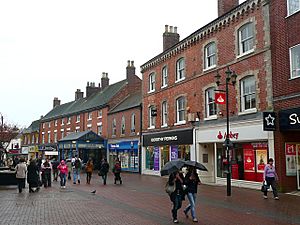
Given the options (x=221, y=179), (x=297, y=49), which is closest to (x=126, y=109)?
(x=221, y=179)

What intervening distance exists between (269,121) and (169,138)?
37.4 feet

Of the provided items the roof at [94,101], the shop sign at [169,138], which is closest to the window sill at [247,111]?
the shop sign at [169,138]

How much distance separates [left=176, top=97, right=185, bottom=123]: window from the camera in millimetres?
26578

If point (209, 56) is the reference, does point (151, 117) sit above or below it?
below

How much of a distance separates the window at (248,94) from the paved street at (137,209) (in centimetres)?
511

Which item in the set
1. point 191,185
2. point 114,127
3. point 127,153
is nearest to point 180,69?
point 127,153

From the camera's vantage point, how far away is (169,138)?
27.9m

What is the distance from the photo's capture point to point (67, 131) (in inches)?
2066

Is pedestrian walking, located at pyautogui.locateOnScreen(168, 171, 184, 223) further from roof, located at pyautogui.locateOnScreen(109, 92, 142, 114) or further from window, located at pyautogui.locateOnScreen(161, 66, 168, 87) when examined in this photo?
roof, located at pyautogui.locateOnScreen(109, 92, 142, 114)

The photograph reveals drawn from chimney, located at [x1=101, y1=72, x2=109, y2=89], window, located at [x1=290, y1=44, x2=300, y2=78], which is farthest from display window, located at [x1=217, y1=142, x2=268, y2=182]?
chimney, located at [x1=101, y1=72, x2=109, y2=89]

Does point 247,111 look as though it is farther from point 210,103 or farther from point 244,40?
point 244,40

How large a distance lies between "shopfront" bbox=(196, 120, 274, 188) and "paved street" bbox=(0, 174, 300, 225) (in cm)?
253

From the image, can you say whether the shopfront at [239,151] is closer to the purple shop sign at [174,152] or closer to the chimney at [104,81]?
the purple shop sign at [174,152]

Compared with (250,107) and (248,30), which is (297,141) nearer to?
(250,107)
